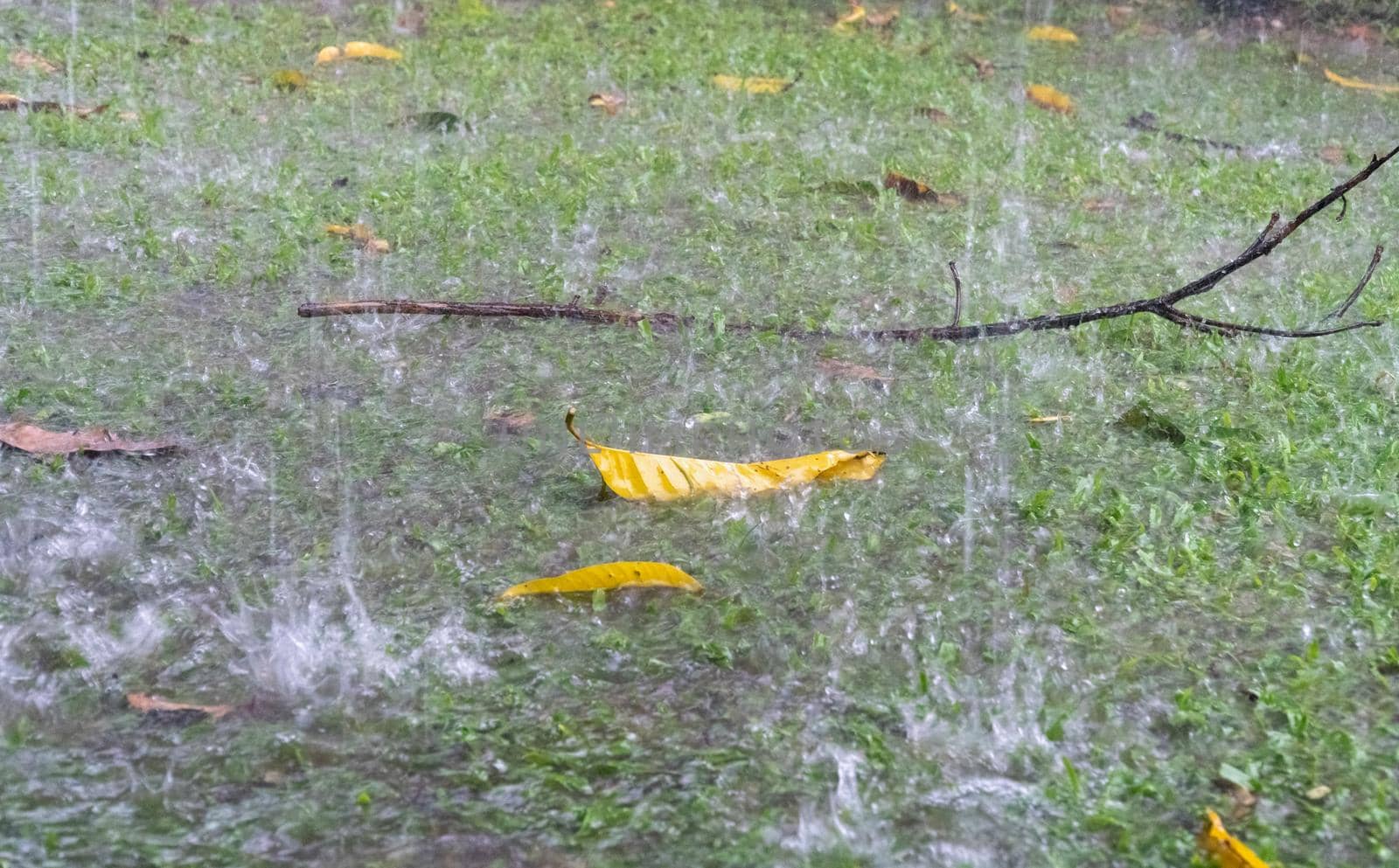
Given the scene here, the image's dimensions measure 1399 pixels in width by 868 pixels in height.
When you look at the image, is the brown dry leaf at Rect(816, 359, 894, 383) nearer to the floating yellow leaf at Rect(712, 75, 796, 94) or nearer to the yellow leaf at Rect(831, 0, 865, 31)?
the floating yellow leaf at Rect(712, 75, 796, 94)

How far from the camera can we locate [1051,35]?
23.2ft

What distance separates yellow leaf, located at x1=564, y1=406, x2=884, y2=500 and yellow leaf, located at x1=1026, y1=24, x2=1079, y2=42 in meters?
5.17

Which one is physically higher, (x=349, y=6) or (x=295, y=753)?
(x=349, y=6)

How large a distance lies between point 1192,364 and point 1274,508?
2.39ft

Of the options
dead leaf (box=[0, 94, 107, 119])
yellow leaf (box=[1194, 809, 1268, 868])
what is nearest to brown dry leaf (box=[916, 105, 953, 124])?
dead leaf (box=[0, 94, 107, 119])

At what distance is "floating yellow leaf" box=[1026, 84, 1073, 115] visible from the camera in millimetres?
5617

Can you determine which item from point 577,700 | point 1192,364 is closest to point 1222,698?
point 577,700

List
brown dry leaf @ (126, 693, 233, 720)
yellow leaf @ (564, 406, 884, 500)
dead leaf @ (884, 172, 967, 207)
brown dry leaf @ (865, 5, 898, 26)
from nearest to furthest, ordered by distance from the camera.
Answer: brown dry leaf @ (126, 693, 233, 720) < yellow leaf @ (564, 406, 884, 500) < dead leaf @ (884, 172, 967, 207) < brown dry leaf @ (865, 5, 898, 26)

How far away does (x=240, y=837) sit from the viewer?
1.53 meters

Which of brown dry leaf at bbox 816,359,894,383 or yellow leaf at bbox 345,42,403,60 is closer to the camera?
brown dry leaf at bbox 816,359,894,383

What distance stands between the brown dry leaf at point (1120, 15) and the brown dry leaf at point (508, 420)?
18.4 ft

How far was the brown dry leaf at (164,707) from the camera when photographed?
68.9 inches

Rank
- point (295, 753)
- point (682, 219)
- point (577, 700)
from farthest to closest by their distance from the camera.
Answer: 1. point (682, 219)
2. point (577, 700)
3. point (295, 753)

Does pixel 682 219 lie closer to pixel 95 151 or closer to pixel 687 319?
pixel 687 319
